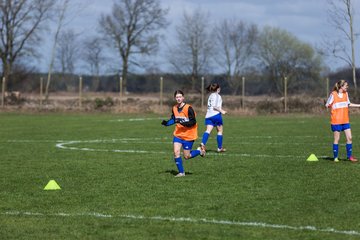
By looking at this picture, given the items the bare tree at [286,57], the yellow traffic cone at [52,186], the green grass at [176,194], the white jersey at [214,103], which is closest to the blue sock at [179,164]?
the green grass at [176,194]

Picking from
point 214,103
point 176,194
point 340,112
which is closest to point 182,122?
point 176,194

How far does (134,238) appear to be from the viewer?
26.2ft

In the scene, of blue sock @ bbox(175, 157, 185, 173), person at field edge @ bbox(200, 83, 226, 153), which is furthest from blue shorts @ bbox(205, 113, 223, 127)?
blue sock @ bbox(175, 157, 185, 173)

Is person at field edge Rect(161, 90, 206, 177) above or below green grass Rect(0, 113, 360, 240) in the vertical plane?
above

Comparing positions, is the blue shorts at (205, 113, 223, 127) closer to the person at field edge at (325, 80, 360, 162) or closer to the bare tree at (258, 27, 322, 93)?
the person at field edge at (325, 80, 360, 162)

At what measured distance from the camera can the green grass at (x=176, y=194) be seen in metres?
8.45

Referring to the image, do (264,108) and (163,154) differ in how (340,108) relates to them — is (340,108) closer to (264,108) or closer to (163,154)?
(163,154)

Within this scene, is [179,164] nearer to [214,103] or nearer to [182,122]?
[182,122]

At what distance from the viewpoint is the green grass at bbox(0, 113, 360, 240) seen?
27.7 ft

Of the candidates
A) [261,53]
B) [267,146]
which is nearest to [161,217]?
[267,146]

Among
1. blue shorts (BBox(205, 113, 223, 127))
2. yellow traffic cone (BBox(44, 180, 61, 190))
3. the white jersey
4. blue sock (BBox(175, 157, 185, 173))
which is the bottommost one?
yellow traffic cone (BBox(44, 180, 61, 190))

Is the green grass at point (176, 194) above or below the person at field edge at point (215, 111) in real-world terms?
below

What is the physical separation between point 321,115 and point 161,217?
3448 centimetres

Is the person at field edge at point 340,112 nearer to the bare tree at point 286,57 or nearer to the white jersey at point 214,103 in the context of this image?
the white jersey at point 214,103
